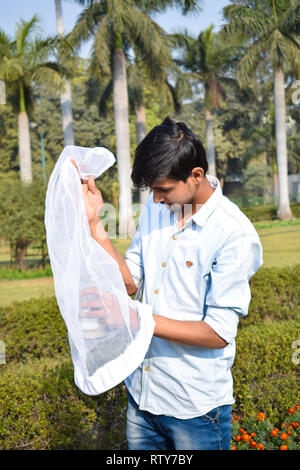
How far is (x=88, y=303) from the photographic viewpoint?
1384mm

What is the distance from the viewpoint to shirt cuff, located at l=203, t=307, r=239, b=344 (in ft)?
4.79

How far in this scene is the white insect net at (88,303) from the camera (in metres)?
1.38

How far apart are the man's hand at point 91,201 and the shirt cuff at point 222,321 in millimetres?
448

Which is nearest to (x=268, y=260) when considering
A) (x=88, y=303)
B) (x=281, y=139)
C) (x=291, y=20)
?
(x=88, y=303)

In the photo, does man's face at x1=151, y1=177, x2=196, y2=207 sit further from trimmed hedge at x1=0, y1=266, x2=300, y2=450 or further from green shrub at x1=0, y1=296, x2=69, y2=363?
green shrub at x1=0, y1=296, x2=69, y2=363

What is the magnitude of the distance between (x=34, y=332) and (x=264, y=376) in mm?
2349

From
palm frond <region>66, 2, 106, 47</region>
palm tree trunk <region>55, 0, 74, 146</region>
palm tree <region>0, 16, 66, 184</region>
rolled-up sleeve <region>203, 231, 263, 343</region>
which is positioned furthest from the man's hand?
palm tree trunk <region>55, 0, 74, 146</region>

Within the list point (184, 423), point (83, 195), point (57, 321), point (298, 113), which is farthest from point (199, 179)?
point (298, 113)

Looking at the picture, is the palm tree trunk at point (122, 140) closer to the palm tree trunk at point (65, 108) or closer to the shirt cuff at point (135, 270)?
the palm tree trunk at point (65, 108)

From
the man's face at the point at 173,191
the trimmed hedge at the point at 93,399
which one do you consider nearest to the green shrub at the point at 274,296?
the trimmed hedge at the point at 93,399

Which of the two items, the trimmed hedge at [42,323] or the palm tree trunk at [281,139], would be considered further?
the palm tree trunk at [281,139]

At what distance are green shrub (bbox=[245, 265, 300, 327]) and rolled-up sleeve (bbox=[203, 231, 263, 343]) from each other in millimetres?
3249

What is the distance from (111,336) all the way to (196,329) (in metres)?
0.26

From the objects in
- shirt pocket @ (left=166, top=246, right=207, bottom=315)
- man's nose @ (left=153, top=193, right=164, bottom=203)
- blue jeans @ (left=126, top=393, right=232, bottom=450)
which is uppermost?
man's nose @ (left=153, top=193, right=164, bottom=203)
